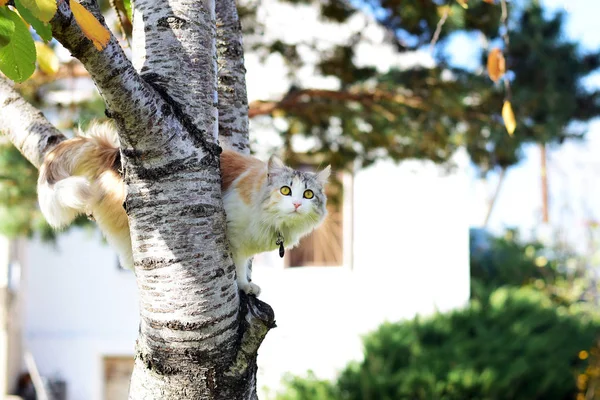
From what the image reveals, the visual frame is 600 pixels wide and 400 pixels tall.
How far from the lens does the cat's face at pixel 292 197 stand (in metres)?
1.67

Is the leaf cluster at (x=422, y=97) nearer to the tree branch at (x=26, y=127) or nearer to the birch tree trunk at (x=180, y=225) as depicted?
the tree branch at (x=26, y=127)

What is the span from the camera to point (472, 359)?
493 centimetres

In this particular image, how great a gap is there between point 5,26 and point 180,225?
1.37 feet

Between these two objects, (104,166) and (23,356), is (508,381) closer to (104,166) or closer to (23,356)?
(104,166)

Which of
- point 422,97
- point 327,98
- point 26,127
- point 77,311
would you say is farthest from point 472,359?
point 77,311

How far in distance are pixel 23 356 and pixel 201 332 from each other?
6904 millimetres

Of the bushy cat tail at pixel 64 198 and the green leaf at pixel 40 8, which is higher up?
the green leaf at pixel 40 8

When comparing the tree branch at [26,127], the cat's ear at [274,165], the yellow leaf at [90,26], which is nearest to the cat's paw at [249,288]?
the cat's ear at [274,165]

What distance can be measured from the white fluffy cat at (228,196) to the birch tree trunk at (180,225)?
381mm

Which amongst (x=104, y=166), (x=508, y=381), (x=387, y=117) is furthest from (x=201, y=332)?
(x=508, y=381)

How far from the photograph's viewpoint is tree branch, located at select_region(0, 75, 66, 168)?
59.1 inches

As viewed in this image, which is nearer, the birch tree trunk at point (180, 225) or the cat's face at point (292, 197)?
the birch tree trunk at point (180, 225)

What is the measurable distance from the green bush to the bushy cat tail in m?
3.31

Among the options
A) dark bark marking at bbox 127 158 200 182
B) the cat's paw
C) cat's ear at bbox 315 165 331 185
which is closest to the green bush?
cat's ear at bbox 315 165 331 185
